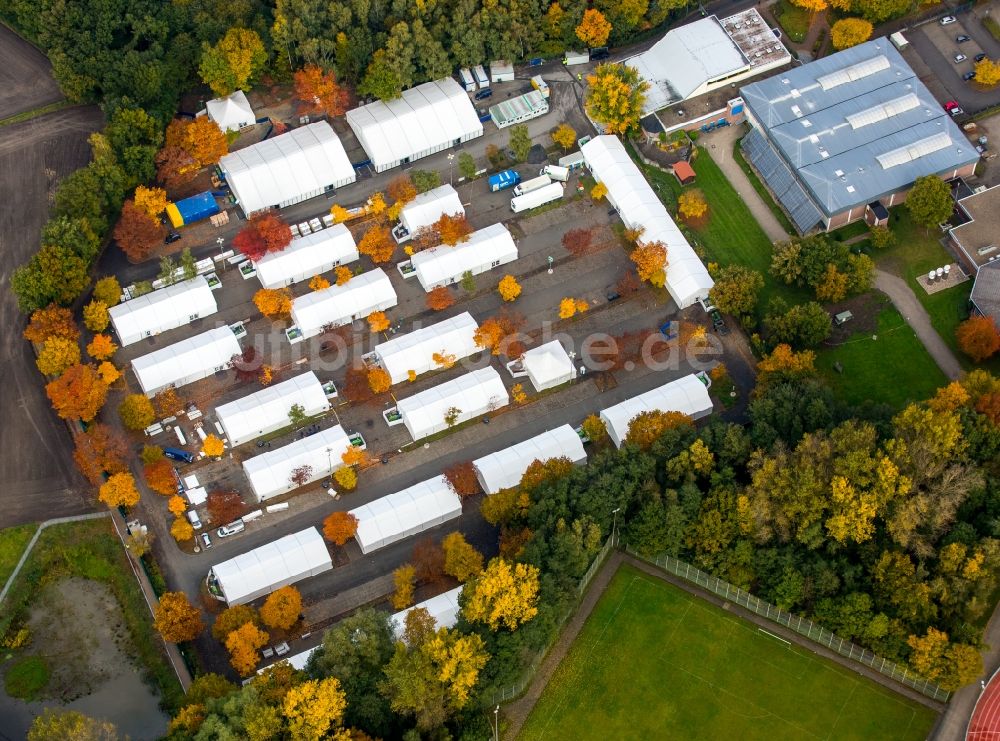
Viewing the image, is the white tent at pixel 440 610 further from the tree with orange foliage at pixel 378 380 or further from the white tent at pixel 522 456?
the tree with orange foliage at pixel 378 380

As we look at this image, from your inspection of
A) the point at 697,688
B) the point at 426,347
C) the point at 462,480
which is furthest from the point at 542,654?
the point at 426,347

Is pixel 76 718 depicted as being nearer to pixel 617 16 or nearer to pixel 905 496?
pixel 905 496

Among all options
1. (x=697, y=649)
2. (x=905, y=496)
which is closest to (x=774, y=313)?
(x=905, y=496)

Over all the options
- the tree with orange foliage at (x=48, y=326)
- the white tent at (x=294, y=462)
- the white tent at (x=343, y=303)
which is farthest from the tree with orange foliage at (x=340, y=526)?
the tree with orange foliage at (x=48, y=326)

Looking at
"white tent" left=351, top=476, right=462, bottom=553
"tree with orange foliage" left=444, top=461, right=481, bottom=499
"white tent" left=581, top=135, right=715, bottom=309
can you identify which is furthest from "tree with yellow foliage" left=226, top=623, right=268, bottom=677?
"white tent" left=581, top=135, right=715, bottom=309

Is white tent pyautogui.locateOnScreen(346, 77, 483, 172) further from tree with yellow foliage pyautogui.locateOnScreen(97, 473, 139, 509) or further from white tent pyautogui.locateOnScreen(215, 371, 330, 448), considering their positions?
tree with yellow foliage pyautogui.locateOnScreen(97, 473, 139, 509)
